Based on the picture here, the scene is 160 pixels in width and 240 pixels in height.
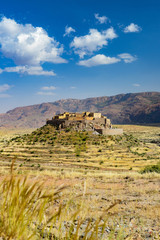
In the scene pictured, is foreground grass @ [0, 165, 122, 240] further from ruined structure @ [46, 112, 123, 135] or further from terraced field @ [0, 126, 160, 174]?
ruined structure @ [46, 112, 123, 135]

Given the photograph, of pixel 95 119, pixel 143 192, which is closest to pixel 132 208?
pixel 143 192

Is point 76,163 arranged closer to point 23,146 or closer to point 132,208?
point 23,146

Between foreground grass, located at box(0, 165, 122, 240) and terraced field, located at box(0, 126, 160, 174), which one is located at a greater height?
foreground grass, located at box(0, 165, 122, 240)

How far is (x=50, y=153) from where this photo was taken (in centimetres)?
3453

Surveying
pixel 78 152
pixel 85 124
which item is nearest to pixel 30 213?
pixel 78 152

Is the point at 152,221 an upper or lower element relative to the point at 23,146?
upper

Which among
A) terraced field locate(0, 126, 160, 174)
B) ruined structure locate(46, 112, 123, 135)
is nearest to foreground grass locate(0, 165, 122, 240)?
terraced field locate(0, 126, 160, 174)

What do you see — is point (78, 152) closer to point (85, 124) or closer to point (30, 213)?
point (85, 124)

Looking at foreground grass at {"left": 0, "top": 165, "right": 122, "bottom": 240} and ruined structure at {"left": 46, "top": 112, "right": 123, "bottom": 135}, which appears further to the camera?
ruined structure at {"left": 46, "top": 112, "right": 123, "bottom": 135}

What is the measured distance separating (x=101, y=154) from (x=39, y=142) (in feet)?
45.9

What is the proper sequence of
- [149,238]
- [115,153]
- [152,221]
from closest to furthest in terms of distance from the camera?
[149,238]
[152,221]
[115,153]

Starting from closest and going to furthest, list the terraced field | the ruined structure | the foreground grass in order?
the foreground grass → the terraced field → the ruined structure

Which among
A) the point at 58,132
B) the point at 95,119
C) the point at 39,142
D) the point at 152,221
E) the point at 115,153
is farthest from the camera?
the point at 95,119

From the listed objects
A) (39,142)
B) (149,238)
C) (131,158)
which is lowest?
(131,158)
